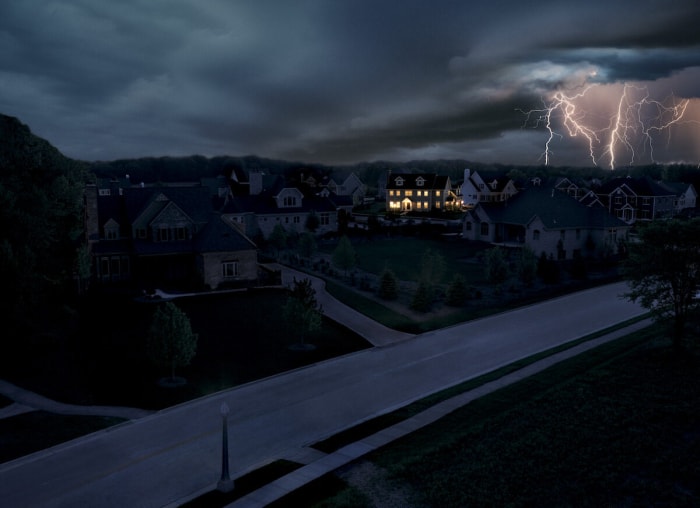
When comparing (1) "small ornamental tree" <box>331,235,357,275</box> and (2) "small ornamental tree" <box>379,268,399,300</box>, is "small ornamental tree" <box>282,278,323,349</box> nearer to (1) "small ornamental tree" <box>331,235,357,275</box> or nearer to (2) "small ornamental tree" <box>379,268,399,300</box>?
(2) "small ornamental tree" <box>379,268,399,300</box>

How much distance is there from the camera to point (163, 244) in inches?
1756

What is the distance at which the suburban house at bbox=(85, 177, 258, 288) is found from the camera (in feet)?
140

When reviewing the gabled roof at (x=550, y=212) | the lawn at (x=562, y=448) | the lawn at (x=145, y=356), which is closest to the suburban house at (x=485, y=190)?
the gabled roof at (x=550, y=212)

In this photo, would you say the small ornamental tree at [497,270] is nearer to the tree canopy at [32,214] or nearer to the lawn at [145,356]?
the lawn at [145,356]

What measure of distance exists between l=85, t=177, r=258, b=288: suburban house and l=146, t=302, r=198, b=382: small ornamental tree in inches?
685

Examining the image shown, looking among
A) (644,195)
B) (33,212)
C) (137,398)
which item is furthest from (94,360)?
(644,195)

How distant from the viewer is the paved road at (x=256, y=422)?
1570cm

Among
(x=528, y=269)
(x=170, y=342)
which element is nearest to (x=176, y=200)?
(x=170, y=342)

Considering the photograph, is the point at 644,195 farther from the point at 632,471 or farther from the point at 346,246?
the point at 632,471

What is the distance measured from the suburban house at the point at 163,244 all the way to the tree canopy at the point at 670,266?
1100 inches

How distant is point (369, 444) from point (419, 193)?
9197 centimetres

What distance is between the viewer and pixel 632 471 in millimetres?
15609

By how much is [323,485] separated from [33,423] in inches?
493

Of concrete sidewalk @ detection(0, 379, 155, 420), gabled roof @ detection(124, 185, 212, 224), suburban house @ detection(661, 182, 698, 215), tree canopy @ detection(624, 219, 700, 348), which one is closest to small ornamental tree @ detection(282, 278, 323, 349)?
concrete sidewalk @ detection(0, 379, 155, 420)
